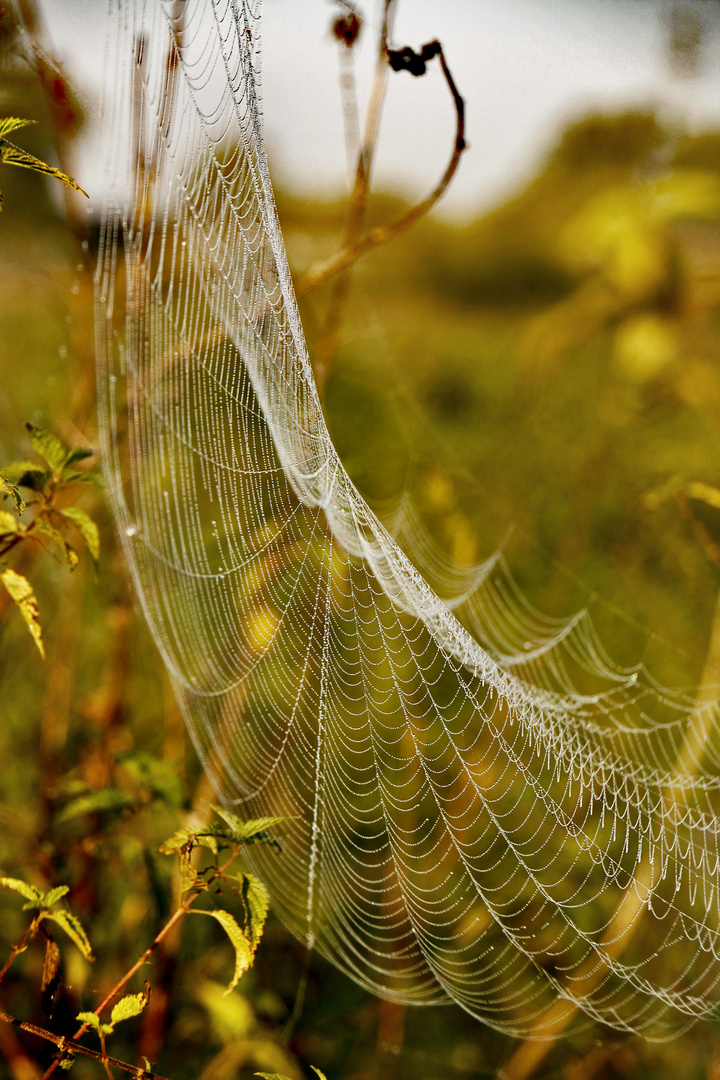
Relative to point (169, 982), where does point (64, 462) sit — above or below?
above

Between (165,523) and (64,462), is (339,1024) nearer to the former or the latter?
(165,523)

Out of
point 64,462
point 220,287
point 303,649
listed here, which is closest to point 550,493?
point 303,649

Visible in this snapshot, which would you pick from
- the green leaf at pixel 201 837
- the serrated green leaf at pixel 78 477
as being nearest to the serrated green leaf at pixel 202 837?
the green leaf at pixel 201 837

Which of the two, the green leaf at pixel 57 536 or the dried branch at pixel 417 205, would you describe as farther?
the dried branch at pixel 417 205

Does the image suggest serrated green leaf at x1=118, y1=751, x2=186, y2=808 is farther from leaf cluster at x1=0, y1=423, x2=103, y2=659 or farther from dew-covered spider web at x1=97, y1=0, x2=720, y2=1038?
leaf cluster at x1=0, y1=423, x2=103, y2=659

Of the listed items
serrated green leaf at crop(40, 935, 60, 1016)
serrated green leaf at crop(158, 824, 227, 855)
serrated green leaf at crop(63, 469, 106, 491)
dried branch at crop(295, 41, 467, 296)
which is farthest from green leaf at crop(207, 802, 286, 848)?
dried branch at crop(295, 41, 467, 296)

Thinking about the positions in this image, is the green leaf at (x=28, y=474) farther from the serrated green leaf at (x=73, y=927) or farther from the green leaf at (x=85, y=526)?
the serrated green leaf at (x=73, y=927)
